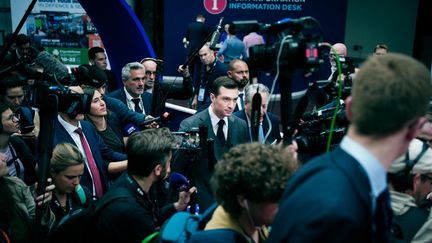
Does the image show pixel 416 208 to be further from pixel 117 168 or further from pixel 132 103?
pixel 132 103

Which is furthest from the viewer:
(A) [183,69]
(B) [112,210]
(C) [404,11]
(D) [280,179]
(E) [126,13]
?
(C) [404,11]

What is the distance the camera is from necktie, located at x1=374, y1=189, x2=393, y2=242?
3.77 ft

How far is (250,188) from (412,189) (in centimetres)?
99

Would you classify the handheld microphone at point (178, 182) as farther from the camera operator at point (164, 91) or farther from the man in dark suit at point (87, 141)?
the camera operator at point (164, 91)

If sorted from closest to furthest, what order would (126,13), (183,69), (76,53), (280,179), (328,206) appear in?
(328,206), (280,179), (183,69), (126,13), (76,53)

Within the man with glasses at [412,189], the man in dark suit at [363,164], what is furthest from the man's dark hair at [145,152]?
the man in dark suit at [363,164]

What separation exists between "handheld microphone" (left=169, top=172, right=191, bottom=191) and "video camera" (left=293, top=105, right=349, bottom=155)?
658mm

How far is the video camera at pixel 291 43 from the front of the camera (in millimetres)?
1929

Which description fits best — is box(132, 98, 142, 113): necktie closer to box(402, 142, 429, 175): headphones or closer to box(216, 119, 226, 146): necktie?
box(216, 119, 226, 146): necktie

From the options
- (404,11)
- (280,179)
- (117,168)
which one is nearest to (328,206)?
(280,179)

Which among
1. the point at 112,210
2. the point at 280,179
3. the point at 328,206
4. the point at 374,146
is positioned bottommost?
the point at 112,210

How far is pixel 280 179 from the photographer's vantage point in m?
1.55

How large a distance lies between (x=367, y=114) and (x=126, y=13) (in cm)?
515

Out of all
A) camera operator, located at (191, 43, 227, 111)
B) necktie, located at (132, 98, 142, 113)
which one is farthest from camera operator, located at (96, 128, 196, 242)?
camera operator, located at (191, 43, 227, 111)
